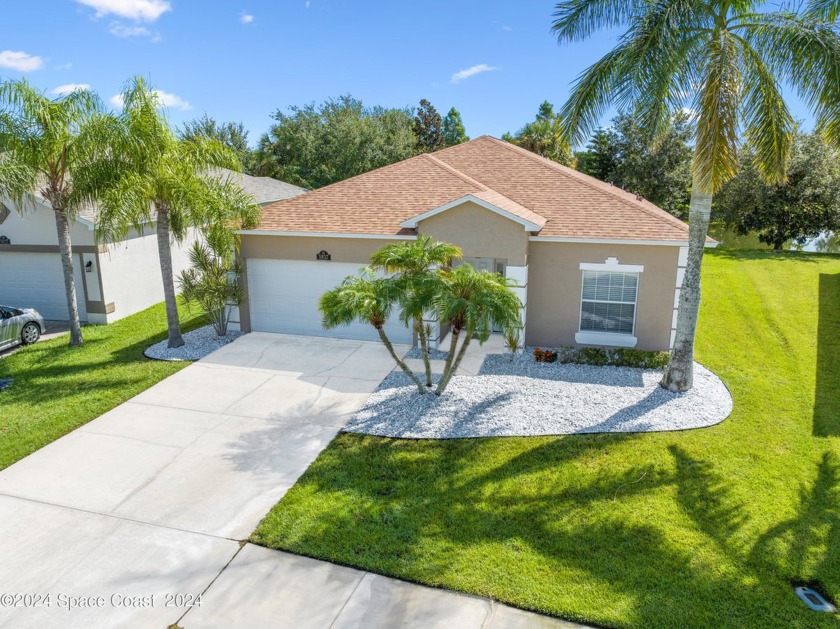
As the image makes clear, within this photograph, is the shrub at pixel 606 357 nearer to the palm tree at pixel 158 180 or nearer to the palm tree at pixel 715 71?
the palm tree at pixel 715 71

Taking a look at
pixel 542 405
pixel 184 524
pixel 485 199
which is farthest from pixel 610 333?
pixel 184 524

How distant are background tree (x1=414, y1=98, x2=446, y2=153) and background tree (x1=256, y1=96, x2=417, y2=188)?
11.8 m

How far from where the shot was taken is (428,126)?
59375 millimetres

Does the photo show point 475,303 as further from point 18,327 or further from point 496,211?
point 18,327

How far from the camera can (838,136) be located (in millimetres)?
10180

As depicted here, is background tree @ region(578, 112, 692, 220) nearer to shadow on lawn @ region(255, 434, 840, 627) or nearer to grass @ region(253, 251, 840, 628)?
grass @ region(253, 251, 840, 628)

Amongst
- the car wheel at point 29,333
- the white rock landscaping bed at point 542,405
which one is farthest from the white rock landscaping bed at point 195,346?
the white rock landscaping bed at point 542,405

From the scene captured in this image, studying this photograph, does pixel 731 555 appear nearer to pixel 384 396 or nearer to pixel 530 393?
pixel 530 393

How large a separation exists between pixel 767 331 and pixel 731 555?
12090 mm

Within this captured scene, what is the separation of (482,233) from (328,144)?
28.1 meters

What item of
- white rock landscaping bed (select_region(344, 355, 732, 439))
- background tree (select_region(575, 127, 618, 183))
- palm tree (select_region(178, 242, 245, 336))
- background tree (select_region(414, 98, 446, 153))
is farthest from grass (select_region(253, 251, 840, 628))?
background tree (select_region(414, 98, 446, 153))

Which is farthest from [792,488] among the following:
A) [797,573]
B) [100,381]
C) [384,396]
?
[100,381]

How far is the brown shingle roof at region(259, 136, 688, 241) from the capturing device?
47.2 ft

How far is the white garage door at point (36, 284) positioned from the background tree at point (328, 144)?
23.0 metres
